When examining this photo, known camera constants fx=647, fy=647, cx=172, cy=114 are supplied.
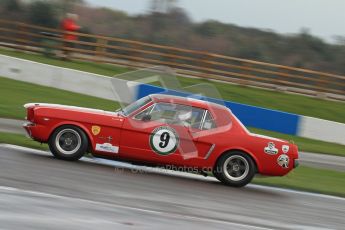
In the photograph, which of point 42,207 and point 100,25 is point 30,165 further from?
point 100,25

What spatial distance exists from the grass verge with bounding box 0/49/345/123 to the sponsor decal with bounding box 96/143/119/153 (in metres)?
14.0

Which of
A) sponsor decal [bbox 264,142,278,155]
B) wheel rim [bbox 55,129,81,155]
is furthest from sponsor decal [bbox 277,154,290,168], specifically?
wheel rim [bbox 55,129,81,155]

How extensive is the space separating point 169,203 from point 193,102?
2702mm

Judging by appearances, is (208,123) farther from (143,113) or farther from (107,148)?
(107,148)

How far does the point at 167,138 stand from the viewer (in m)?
9.95

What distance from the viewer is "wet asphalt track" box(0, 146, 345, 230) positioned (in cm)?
663

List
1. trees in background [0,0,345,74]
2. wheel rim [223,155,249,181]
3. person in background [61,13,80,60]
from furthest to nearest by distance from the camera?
trees in background [0,0,345,74]
person in background [61,13,80,60]
wheel rim [223,155,249,181]

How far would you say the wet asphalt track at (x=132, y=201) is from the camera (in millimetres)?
6633

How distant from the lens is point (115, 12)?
6925 centimetres

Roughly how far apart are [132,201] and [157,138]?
228 centimetres

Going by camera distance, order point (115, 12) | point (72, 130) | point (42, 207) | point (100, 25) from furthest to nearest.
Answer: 1. point (115, 12)
2. point (100, 25)
3. point (72, 130)
4. point (42, 207)

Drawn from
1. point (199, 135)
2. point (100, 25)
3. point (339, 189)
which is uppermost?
point (100, 25)

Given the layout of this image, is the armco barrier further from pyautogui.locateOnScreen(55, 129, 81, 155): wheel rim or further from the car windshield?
pyautogui.locateOnScreen(55, 129, 81, 155): wheel rim

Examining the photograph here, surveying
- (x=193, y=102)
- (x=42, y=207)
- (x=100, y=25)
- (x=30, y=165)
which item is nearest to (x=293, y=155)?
(x=193, y=102)
